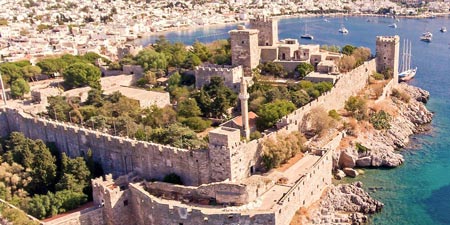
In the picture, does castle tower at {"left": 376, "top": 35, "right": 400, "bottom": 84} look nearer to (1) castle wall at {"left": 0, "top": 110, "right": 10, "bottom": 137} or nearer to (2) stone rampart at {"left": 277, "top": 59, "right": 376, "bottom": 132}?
(2) stone rampart at {"left": 277, "top": 59, "right": 376, "bottom": 132}

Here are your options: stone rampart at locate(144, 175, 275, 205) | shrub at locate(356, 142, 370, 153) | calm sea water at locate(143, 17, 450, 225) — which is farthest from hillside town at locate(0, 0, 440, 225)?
calm sea water at locate(143, 17, 450, 225)

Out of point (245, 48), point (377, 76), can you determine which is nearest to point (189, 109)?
point (245, 48)

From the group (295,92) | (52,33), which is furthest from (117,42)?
(295,92)

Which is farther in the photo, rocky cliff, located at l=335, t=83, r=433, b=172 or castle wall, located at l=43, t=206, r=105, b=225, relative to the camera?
rocky cliff, located at l=335, t=83, r=433, b=172

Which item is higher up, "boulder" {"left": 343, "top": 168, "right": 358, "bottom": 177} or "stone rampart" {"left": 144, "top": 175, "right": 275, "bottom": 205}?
"stone rampart" {"left": 144, "top": 175, "right": 275, "bottom": 205}

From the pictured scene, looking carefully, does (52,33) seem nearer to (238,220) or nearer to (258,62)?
(258,62)

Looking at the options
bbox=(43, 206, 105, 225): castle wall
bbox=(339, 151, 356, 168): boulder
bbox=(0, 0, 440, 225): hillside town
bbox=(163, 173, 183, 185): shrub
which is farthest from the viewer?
bbox=(339, 151, 356, 168): boulder

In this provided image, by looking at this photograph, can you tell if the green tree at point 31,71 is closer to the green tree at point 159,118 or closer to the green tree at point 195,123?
the green tree at point 159,118
